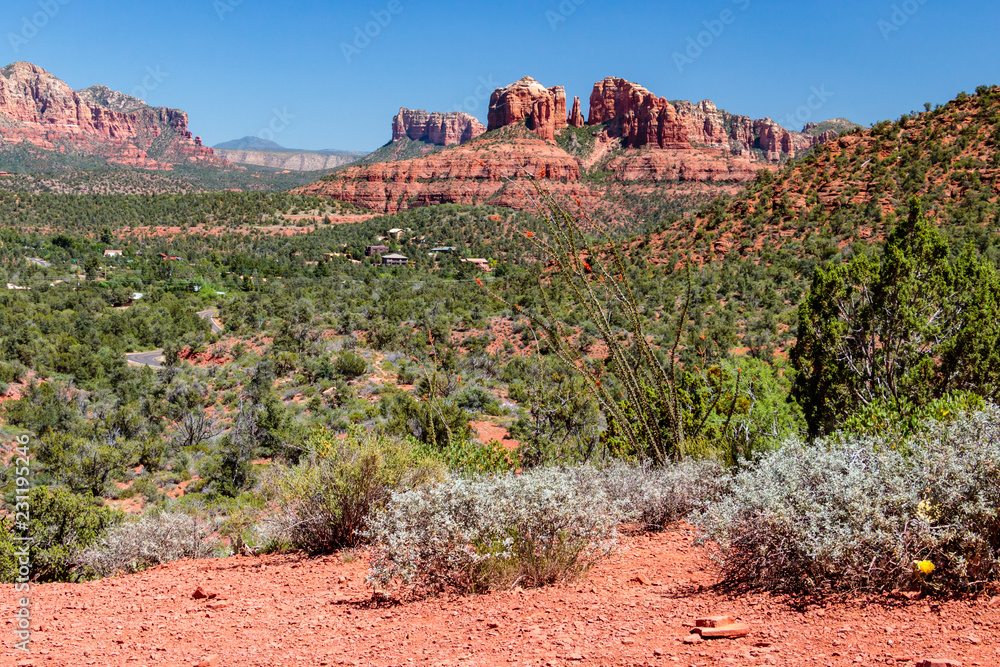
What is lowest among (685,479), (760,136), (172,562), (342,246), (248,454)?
(248,454)

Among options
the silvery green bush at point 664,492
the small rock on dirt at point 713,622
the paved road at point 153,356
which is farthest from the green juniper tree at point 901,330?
the paved road at point 153,356

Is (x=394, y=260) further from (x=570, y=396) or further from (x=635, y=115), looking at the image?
(x=635, y=115)

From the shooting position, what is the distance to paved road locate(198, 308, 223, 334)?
32050mm

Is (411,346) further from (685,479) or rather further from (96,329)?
(685,479)

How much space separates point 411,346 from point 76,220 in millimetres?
50535

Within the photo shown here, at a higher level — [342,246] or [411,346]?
[342,246]

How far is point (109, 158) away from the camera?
155 m

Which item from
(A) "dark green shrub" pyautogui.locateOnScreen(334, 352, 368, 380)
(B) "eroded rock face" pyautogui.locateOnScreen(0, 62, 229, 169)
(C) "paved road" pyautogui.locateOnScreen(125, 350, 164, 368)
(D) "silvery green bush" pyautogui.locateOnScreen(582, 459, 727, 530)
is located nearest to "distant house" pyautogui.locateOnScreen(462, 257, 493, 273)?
(C) "paved road" pyautogui.locateOnScreen(125, 350, 164, 368)

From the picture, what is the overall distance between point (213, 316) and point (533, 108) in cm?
7824

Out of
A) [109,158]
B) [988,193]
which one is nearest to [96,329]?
[988,193]

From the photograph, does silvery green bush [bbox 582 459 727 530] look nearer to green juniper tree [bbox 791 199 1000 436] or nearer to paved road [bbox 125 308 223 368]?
green juniper tree [bbox 791 199 1000 436]

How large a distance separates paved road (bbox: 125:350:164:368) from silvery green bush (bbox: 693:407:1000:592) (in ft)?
92.3

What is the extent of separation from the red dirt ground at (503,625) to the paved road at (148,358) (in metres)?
25.3

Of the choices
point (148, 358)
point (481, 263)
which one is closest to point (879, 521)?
point (148, 358)
